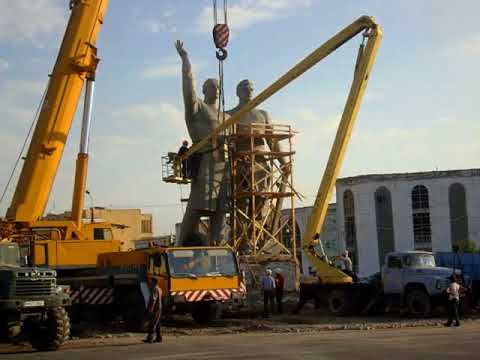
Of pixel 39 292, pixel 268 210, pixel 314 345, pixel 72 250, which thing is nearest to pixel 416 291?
pixel 314 345

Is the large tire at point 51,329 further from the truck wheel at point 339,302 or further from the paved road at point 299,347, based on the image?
the truck wheel at point 339,302

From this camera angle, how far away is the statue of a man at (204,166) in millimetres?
36844

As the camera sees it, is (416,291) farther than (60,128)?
Yes

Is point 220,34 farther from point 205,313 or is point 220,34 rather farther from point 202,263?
point 205,313

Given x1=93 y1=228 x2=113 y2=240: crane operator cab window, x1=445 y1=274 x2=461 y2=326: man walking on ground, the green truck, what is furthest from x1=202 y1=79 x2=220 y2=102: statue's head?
the green truck

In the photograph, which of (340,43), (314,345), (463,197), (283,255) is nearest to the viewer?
(314,345)

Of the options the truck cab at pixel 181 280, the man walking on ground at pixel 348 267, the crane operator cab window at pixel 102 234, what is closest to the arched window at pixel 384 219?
the man walking on ground at pixel 348 267

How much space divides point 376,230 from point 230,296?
3947 cm

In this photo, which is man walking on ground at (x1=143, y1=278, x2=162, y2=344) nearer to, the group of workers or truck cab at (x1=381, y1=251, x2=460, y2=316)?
the group of workers

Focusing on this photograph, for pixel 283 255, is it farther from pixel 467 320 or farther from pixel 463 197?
pixel 463 197

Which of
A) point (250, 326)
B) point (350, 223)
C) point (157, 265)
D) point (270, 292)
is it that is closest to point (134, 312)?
point (157, 265)

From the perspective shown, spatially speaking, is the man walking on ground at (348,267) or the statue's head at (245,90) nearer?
the man walking on ground at (348,267)

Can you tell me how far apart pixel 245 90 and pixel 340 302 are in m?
15.8

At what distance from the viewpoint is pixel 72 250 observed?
23766 millimetres
